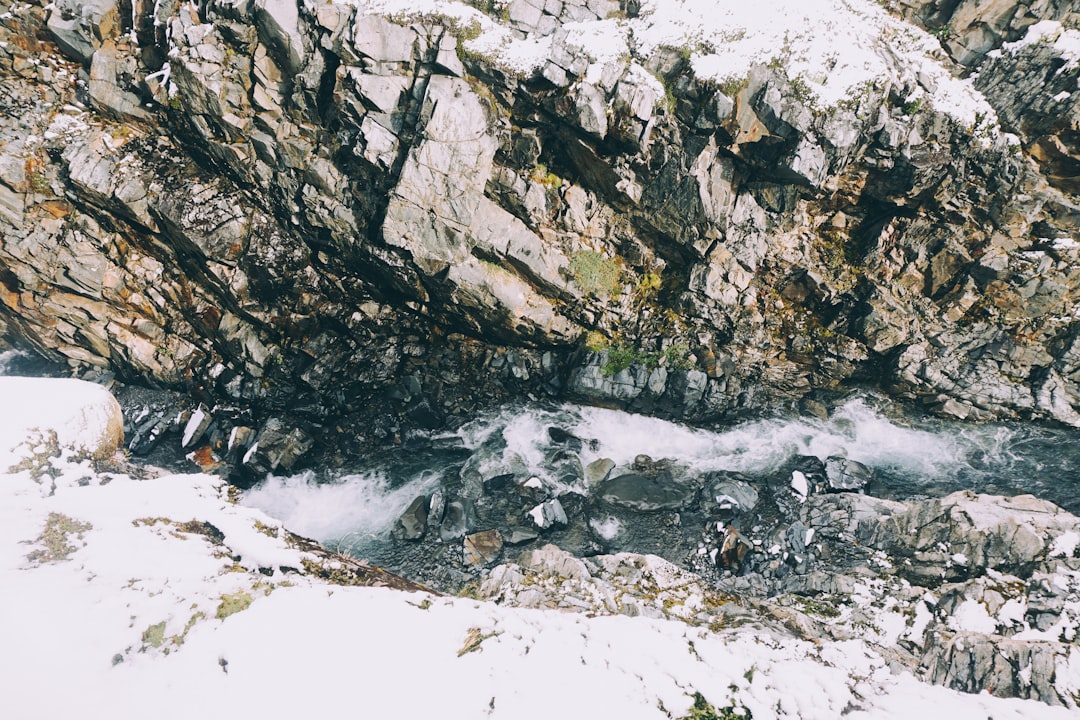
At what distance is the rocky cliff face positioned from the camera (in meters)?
17.4

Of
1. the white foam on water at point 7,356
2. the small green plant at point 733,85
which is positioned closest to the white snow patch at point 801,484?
the small green plant at point 733,85

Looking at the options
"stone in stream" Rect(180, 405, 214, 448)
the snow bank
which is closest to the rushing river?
"stone in stream" Rect(180, 405, 214, 448)

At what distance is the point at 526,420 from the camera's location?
20.9m

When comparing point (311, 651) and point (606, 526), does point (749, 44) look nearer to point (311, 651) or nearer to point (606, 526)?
point (606, 526)

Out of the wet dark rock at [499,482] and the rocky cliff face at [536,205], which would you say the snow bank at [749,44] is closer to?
the rocky cliff face at [536,205]

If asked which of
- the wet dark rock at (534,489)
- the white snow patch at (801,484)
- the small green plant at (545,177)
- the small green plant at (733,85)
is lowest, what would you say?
the wet dark rock at (534,489)

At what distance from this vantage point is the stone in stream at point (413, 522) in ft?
55.1

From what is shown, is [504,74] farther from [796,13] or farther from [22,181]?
[22,181]

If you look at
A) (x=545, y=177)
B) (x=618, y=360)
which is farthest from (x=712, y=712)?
(x=545, y=177)

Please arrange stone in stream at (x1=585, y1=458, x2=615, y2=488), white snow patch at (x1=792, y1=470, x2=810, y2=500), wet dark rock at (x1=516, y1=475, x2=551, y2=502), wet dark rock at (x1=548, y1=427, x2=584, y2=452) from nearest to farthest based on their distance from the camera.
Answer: white snow patch at (x1=792, y1=470, x2=810, y2=500) < wet dark rock at (x1=516, y1=475, x2=551, y2=502) < stone in stream at (x1=585, y1=458, x2=615, y2=488) < wet dark rock at (x1=548, y1=427, x2=584, y2=452)

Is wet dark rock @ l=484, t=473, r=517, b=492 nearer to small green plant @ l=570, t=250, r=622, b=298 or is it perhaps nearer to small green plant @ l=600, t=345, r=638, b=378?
small green plant @ l=600, t=345, r=638, b=378

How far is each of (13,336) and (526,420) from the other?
24.1 meters

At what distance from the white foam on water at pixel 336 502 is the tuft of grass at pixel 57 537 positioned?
8.07m

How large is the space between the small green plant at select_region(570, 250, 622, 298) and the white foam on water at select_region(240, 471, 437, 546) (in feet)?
33.5
